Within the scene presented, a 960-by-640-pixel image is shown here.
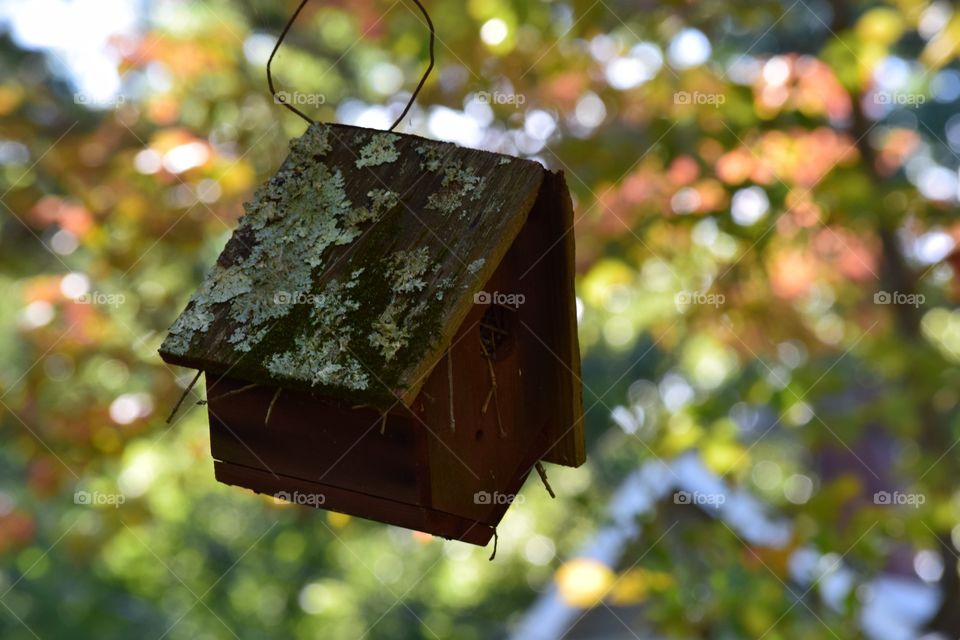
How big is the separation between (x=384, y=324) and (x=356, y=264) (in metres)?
0.15

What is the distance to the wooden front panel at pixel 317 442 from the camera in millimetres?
1594

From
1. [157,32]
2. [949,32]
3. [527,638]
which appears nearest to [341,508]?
[949,32]

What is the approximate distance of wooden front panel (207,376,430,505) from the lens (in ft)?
5.23

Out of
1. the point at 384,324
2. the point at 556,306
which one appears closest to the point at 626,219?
the point at 556,306

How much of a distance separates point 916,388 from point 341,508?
9.38 feet

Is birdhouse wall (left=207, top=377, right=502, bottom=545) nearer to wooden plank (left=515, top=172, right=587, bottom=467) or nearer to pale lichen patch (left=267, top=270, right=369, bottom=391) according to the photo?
pale lichen patch (left=267, top=270, right=369, bottom=391)

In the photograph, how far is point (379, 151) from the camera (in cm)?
172

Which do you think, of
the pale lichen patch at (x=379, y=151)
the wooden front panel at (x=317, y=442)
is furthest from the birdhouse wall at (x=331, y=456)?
the pale lichen patch at (x=379, y=151)

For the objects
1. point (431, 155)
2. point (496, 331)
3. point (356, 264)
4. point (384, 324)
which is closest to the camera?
point (384, 324)

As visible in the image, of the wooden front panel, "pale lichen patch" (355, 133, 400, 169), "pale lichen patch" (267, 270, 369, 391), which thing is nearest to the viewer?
"pale lichen patch" (267, 270, 369, 391)

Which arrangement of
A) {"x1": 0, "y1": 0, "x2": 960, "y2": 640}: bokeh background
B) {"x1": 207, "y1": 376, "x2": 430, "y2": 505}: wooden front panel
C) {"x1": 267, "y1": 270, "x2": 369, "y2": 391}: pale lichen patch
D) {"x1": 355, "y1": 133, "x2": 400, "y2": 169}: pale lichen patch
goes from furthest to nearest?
{"x1": 0, "y1": 0, "x2": 960, "y2": 640}: bokeh background
{"x1": 355, "y1": 133, "x2": 400, "y2": 169}: pale lichen patch
{"x1": 207, "y1": 376, "x2": 430, "y2": 505}: wooden front panel
{"x1": 267, "y1": 270, "x2": 369, "y2": 391}: pale lichen patch

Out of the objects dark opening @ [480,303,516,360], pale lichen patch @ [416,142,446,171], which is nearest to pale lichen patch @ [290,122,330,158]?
pale lichen patch @ [416,142,446,171]

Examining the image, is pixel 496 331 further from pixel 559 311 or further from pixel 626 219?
pixel 626 219

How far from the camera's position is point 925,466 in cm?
393
